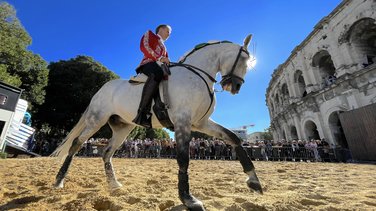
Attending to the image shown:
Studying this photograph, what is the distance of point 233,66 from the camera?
3930 mm

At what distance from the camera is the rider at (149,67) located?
3771mm

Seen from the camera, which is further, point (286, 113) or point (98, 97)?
point (286, 113)

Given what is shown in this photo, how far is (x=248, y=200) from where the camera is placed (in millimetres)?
3250

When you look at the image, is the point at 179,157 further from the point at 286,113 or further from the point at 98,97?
the point at 286,113

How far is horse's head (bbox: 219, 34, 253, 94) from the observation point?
12.7ft

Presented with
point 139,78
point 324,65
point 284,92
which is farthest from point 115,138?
point 284,92

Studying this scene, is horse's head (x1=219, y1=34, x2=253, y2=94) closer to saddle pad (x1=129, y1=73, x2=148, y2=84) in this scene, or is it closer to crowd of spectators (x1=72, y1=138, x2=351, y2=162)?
saddle pad (x1=129, y1=73, x2=148, y2=84)

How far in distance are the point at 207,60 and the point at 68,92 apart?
31.1 meters

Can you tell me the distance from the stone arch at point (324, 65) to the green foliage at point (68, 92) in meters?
26.2

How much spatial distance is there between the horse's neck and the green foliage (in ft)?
90.7

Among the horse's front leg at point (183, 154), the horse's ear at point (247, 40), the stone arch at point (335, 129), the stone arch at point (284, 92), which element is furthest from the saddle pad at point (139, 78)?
the stone arch at point (284, 92)

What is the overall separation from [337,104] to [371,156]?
5.56 m

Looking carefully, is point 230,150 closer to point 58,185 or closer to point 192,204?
point 58,185

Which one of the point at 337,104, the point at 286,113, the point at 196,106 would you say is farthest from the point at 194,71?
the point at 286,113
